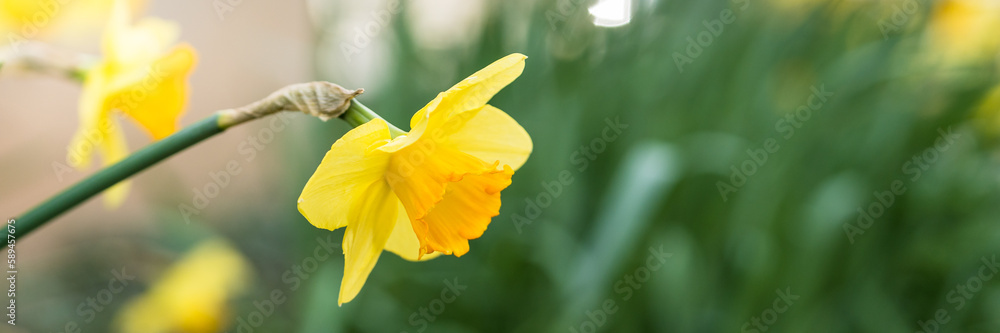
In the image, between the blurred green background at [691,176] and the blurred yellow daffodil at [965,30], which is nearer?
the blurred green background at [691,176]

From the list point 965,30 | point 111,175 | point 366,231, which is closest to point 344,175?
point 366,231

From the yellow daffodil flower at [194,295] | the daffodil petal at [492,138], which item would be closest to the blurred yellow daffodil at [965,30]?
the daffodil petal at [492,138]

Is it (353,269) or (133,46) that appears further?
(133,46)

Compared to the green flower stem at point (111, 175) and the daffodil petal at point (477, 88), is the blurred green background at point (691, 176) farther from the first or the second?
the green flower stem at point (111, 175)

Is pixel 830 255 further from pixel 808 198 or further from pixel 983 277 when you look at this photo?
pixel 983 277

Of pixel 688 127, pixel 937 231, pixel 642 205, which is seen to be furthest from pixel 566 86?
pixel 937 231

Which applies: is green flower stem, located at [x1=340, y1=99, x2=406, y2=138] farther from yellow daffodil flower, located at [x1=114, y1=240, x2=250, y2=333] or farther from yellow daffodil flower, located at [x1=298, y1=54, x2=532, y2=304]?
yellow daffodil flower, located at [x1=114, y1=240, x2=250, y2=333]
